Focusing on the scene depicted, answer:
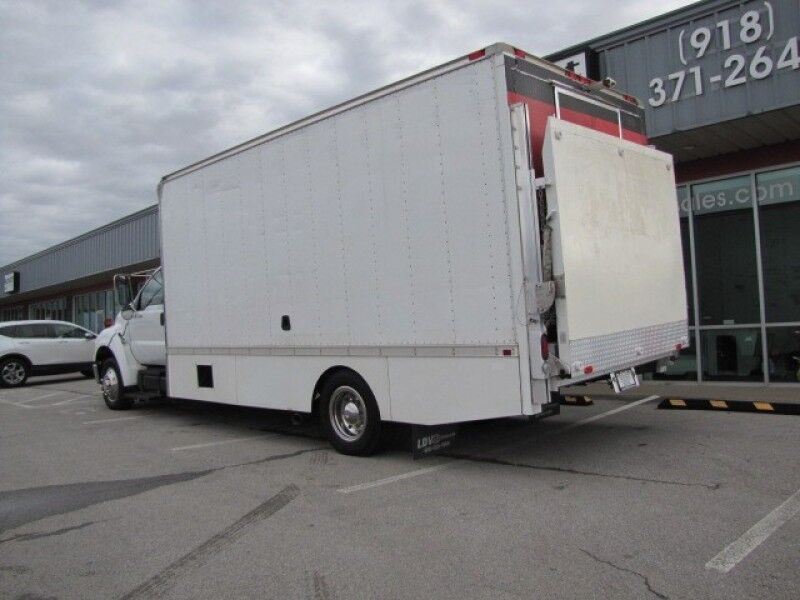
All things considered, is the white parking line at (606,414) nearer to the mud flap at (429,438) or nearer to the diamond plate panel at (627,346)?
the diamond plate panel at (627,346)

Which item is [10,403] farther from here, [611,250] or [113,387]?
[611,250]

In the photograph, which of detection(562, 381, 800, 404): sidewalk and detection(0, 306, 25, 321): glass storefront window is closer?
detection(562, 381, 800, 404): sidewalk

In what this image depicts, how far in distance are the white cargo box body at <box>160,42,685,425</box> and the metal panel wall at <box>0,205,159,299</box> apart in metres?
14.8

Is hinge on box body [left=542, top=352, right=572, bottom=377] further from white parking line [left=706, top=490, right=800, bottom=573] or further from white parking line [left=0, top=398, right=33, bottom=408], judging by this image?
white parking line [left=0, top=398, right=33, bottom=408]

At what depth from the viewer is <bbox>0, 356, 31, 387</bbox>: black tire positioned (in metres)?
16.9

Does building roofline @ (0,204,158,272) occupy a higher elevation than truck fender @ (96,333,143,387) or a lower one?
higher

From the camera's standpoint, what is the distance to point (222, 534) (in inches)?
179

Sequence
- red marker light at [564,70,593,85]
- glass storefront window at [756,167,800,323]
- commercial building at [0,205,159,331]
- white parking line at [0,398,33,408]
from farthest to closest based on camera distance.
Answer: commercial building at [0,205,159,331]
white parking line at [0,398,33,408]
glass storefront window at [756,167,800,323]
red marker light at [564,70,593,85]

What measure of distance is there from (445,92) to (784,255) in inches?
287

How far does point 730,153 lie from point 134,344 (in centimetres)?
985

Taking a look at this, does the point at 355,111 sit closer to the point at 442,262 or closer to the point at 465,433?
the point at 442,262

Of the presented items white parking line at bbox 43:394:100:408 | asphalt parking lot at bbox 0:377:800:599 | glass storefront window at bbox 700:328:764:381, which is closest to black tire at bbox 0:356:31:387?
white parking line at bbox 43:394:100:408

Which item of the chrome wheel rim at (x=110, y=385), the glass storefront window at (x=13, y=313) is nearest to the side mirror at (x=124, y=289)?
the chrome wheel rim at (x=110, y=385)

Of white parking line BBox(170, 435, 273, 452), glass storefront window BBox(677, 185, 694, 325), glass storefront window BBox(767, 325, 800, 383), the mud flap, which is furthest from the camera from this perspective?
glass storefront window BBox(677, 185, 694, 325)
